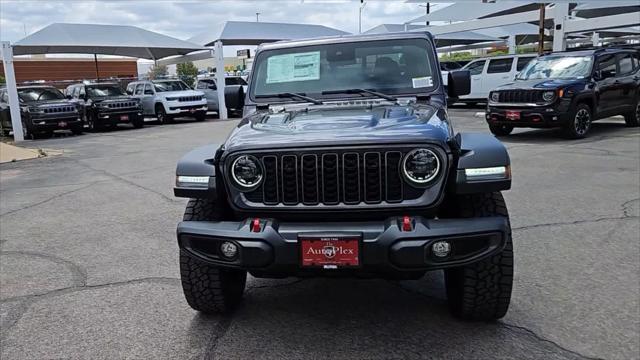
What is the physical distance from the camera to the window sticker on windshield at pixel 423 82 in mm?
4258

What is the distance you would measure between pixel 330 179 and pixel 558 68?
10.9m

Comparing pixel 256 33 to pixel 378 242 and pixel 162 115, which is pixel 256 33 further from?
pixel 378 242

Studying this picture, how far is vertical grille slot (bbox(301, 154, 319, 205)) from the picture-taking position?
10.1 ft

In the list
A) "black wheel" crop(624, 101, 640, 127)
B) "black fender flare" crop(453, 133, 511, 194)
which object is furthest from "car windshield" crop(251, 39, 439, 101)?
"black wheel" crop(624, 101, 640, 127)

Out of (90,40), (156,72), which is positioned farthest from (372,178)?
(156,72)

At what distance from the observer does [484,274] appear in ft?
10.7

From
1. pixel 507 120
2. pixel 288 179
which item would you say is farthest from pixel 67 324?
pixel 507 120

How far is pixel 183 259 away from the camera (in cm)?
353

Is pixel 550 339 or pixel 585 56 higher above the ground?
pixel 585 56

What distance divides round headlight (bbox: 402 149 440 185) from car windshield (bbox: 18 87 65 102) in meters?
18.4

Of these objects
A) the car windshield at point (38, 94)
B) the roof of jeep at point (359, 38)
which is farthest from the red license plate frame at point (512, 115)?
the car windshield at point (38, 94)

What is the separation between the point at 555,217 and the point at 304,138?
382cm

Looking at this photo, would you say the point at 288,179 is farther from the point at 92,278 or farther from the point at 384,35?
the point at 92,278

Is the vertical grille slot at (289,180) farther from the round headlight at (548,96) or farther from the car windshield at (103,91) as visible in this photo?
the car windshield at (103,91)
